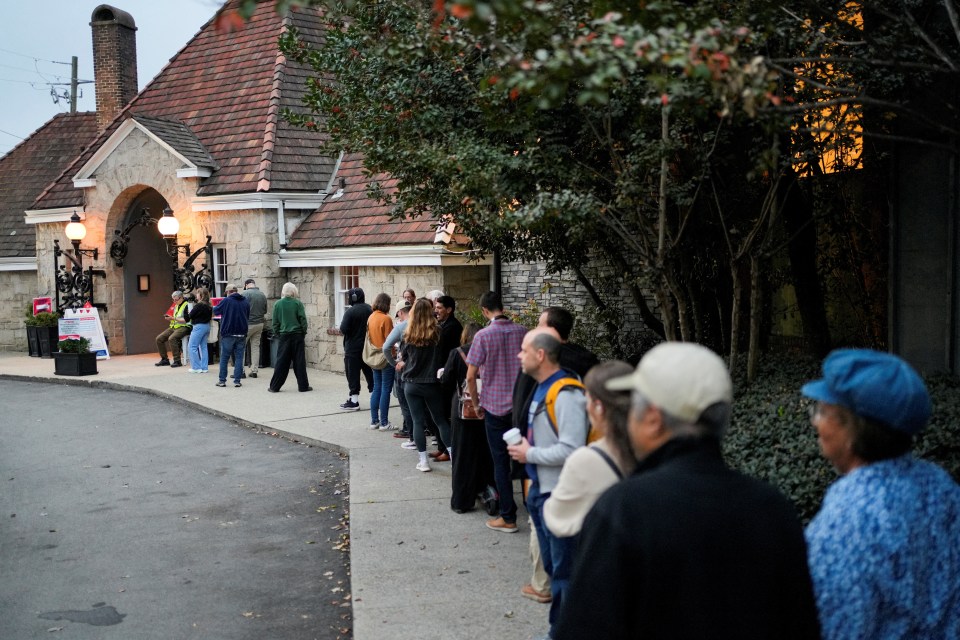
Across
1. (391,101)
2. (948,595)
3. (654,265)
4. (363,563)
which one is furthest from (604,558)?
(391,101)

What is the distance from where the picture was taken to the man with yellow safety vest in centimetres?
1864

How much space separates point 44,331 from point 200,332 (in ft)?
21.5

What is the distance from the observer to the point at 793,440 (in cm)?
585

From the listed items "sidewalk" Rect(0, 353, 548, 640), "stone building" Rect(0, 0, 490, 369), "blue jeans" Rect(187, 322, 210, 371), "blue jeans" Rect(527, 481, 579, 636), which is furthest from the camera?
"blue jeans" Rect(187, 322, 210, 371)

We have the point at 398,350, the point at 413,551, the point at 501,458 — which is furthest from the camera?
the point at 398,350

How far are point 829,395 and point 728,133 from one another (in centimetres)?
540

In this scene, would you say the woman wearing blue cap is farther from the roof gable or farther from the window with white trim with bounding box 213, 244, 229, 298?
the roof gable

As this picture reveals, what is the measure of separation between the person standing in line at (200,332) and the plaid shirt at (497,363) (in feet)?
36.5

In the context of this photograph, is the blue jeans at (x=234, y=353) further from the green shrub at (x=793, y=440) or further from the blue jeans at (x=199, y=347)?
the green shrub at (x=793, y=440)

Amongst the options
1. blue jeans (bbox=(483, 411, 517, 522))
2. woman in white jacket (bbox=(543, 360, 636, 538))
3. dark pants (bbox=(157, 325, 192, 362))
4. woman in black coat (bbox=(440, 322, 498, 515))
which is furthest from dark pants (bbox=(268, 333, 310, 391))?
woman in white jacket (bbox=(543, 360, 636, 538))

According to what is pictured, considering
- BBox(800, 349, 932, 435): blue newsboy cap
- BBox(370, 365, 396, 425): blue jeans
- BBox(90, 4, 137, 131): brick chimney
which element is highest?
BBox(90, 4, 137, 131): brick chimney

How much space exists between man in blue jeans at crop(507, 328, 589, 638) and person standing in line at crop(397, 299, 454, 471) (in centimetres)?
359

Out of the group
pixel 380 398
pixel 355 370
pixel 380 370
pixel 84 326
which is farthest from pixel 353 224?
pixel 84 326

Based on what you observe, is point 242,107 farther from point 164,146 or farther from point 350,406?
point 350,406
